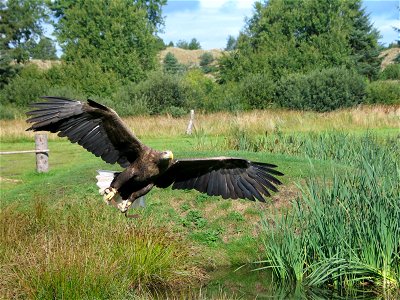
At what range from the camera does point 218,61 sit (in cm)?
5241

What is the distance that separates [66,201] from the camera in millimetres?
10078

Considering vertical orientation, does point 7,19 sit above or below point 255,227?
above

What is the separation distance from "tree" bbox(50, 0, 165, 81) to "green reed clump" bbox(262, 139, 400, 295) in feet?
141

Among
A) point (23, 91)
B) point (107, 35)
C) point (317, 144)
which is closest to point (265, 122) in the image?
point (317, 144)

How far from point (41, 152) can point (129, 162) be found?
7.95m

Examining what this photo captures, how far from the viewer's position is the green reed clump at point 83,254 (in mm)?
6547

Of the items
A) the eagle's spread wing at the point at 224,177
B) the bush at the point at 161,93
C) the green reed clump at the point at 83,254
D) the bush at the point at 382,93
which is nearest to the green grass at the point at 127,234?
the green reed clump at the point at 83,254

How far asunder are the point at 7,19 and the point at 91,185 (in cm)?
4736

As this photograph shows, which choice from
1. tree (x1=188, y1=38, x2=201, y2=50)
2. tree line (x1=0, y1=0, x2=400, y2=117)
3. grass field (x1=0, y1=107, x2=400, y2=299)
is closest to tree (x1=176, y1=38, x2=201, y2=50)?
tree (x1=188, y1=38, x2=201, y2=50)

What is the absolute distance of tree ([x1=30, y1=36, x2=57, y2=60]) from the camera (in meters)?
59.8

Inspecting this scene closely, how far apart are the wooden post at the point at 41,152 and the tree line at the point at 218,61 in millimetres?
17680

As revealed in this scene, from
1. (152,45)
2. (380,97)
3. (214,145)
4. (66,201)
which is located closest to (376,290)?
(66,201)

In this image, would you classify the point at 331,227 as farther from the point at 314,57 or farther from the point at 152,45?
the point at 152,45

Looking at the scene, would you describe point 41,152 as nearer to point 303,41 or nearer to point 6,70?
point 6,70
